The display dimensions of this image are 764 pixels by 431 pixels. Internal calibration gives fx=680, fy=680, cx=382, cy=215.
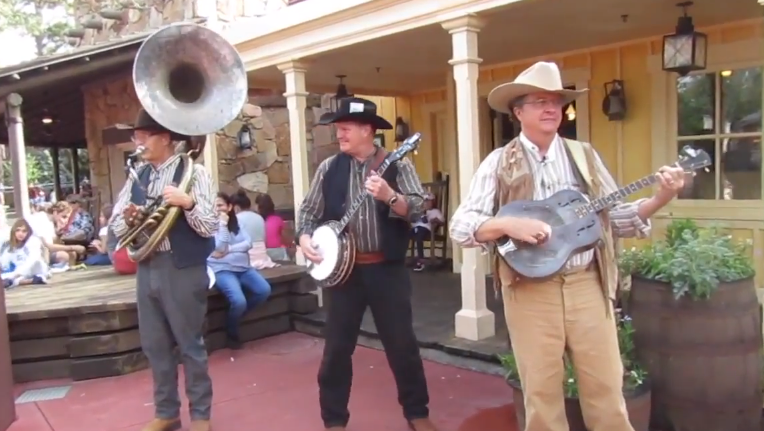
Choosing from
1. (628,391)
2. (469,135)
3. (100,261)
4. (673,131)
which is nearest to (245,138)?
(100,261)

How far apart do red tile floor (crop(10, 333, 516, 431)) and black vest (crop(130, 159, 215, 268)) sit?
96 centimetres

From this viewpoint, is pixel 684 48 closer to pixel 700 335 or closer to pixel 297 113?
pixel 700 335

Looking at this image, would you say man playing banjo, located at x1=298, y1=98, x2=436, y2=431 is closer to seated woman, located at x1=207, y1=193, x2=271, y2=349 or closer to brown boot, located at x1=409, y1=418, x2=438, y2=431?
brown boot, located at x1=409, y1=418, x2=438, y2=431

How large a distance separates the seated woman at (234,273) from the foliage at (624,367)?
2.50 meters

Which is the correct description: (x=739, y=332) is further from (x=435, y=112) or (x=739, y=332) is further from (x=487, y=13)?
(x=435, y=112)

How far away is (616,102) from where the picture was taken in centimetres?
591

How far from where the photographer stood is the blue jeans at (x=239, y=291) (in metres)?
5.00

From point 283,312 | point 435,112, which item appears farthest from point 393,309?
point 435,112

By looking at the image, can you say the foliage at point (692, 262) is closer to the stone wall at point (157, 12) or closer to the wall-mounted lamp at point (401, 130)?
the stone wall at point (157, 12)

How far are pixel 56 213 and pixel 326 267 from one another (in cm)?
763

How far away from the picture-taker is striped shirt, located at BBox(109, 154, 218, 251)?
10.5ft

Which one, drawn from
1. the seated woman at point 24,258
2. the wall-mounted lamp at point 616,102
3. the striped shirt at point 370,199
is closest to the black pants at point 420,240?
the wall-mounted lamp at point 616,102

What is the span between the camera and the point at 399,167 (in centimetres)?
309

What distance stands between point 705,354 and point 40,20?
20305 millimetres
